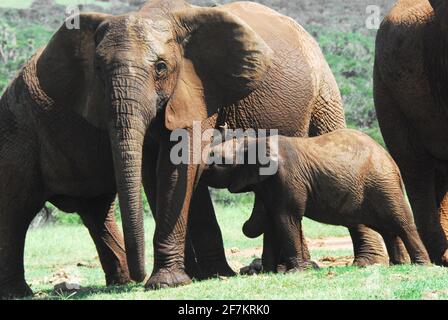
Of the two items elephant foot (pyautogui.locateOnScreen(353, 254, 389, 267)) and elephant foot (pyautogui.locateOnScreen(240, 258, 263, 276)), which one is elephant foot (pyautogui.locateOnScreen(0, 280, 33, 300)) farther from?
elephant foot (pyautogui.locateOnScreen(353, 254, 389, 267))

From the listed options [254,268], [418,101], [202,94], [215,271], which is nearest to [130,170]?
[202,94]

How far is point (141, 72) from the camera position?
27.5ft

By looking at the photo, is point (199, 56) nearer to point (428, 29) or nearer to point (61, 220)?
point (428, 29)

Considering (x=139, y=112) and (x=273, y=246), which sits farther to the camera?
(x=273, y=246)

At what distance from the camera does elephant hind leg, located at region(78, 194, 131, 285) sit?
35.7 feet

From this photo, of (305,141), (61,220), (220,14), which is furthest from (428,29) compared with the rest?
(61,220)

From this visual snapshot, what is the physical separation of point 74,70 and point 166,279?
1.85 m

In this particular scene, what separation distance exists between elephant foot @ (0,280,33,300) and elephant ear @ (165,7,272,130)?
7.01 feet

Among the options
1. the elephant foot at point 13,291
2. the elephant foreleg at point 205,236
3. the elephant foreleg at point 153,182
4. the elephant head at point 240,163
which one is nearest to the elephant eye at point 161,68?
the elephant foreleg at point 153,182

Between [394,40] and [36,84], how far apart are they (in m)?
3.21

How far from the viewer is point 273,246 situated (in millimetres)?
9969

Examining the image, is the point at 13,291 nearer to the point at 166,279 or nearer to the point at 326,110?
the point at 166,279

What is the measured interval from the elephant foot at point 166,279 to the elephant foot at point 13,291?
1378 mm

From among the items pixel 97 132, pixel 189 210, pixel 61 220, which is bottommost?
pixel 61 220
